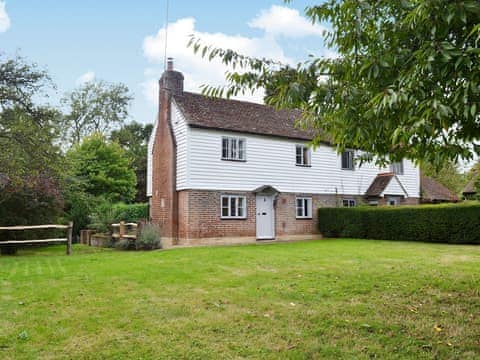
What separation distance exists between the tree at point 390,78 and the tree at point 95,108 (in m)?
37.9

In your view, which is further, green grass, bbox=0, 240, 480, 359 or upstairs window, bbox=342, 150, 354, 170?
upstairs window, bbox=342, 150, 354, 170

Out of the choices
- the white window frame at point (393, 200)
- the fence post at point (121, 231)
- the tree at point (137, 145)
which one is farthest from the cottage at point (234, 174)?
the tree at point (137, 145)

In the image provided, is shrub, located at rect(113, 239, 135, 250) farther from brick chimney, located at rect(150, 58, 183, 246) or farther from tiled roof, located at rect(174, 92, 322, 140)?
tiled roof, located at rect(174, 92, 322, 140)

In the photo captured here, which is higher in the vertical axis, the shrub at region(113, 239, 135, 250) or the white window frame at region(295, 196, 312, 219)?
the white window frame at region(295, 196, 312, 219)

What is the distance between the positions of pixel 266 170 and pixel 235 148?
1934mm

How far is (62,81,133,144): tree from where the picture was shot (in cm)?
4084

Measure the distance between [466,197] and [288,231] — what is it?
2640cm

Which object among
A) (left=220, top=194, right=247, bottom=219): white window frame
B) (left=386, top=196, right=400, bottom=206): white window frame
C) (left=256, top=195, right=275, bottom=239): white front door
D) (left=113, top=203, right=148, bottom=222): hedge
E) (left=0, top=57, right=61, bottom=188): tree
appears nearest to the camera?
(left=0, top=57, right=61, bottom=188): tree

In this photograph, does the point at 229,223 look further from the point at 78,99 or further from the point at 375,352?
the point at 78,99

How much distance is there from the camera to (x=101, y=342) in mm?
4559

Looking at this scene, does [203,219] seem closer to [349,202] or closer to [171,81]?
[171,81]

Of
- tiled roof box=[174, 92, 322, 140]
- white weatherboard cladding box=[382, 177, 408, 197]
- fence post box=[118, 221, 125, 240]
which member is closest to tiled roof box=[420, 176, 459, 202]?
white weatherboard cladding box=[382, 177, 408, 197]

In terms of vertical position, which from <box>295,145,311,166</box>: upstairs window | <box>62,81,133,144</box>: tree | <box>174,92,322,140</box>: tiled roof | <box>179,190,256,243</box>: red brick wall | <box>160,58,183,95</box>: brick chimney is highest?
<box>62,81,133,144</box>: tree

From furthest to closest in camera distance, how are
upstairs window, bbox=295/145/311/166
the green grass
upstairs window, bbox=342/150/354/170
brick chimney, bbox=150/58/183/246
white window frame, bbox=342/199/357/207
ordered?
1. white window frame, bbox=342/199/357/207
2. upstairs window, bbox=342/150/354/170
3. upstairs window, bbox=295/145/311/166
4. brick chimney, bbox=150/58/183/246
5. the green grass
